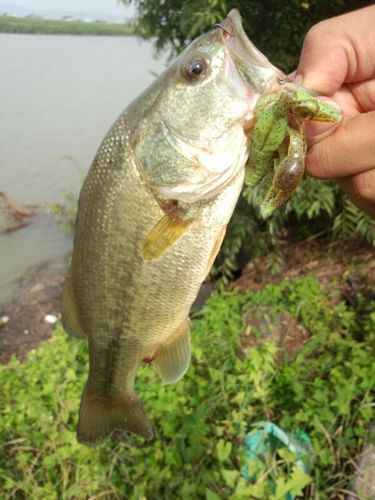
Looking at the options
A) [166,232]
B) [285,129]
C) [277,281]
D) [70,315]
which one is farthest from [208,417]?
[285,129]

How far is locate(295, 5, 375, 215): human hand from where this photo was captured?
1.53 meters

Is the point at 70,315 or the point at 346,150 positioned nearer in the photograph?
the point at 346,150

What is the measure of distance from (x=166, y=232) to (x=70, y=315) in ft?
1.93

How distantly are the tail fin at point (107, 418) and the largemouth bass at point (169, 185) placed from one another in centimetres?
40

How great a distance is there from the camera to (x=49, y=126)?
1257 centimetres

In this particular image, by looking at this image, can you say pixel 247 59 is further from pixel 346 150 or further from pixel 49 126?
pixel 49 126

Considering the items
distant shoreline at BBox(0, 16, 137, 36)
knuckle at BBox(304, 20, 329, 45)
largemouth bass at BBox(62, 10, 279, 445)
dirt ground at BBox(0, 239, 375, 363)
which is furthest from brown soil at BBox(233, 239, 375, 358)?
distant shoreline at BBox(0, 16, 137, 36)

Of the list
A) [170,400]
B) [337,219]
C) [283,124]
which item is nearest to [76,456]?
[170,400]

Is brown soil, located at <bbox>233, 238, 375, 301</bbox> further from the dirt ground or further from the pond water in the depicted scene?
the pond water

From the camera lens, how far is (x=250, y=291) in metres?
4.89

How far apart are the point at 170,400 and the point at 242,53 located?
2.42m

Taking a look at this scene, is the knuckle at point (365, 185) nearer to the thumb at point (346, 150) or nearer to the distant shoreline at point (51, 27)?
the thumb at point (346, 150)

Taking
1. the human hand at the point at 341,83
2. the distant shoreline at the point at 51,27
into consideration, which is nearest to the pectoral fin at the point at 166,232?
the human hand at the point at 341,83

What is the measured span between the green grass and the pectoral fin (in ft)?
4.43
